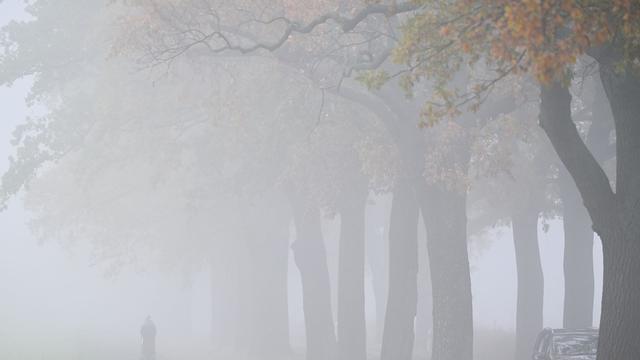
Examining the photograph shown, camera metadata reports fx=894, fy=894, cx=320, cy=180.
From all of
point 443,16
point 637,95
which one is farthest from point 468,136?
point 443,16

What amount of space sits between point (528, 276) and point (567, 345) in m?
12.4

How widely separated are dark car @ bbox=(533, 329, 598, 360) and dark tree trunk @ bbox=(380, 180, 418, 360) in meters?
3.15

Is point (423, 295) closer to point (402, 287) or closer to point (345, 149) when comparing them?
point (345, 149)

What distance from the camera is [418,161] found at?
2055cm

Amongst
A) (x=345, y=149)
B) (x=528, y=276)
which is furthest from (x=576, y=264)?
(x=345, y=149)

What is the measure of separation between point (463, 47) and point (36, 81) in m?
20.2

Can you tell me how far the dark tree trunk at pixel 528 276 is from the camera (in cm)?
3114

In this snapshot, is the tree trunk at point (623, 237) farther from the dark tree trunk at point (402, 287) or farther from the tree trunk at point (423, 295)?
the tree trunk at point (423, 295)

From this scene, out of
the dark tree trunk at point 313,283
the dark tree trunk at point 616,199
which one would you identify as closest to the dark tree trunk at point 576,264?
the dark tree trunk at point 313,283

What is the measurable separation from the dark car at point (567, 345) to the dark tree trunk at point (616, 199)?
641 cm

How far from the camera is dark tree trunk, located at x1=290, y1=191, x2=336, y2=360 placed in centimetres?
2998

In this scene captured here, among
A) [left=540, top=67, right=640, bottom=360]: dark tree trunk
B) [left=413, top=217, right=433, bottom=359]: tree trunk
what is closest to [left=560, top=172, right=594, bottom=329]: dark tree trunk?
[left=540, top=67, right=640, bottom=360]: dark tree trunk

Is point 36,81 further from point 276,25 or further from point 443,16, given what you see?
point 443,16

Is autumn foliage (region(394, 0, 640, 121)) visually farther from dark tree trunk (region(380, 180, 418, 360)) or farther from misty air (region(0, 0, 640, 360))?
dark tree trunk (region(380, 180, 418, 360))
